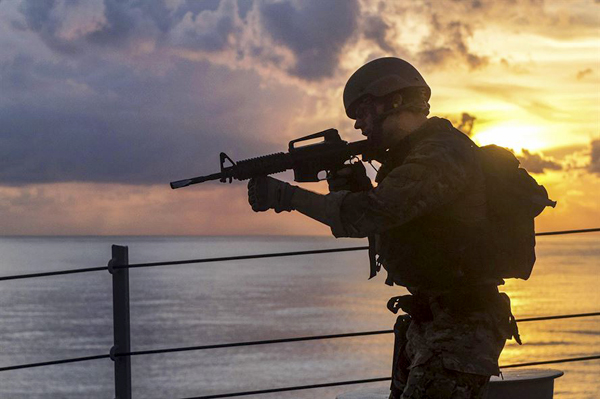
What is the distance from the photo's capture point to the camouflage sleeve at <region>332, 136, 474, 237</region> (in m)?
A: 3.32

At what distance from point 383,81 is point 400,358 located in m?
1.15

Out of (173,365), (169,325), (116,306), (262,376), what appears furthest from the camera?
(169,325)

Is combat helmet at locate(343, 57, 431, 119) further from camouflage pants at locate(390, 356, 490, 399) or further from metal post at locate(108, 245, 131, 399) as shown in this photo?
metal post at locate(108, 245, 131, 399)

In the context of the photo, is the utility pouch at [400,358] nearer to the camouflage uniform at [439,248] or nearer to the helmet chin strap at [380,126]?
the camouflage uniform at [439,248]

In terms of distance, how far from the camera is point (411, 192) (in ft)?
10.9

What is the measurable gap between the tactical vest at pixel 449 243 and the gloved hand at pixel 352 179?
14.7 inches

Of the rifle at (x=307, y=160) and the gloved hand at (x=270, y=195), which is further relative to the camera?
the rifle at (x=307, y=160)

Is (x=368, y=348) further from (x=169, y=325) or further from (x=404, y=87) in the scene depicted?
(x=404, y=87)

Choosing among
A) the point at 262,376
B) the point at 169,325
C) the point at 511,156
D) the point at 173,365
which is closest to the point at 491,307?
the point at 511,156

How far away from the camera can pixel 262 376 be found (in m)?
109

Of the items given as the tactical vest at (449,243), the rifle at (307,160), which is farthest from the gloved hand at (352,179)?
the tactical vest at (449,243)

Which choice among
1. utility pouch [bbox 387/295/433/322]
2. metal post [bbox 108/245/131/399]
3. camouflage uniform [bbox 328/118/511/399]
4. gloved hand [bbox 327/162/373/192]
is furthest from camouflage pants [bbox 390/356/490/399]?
metal post [bbox 108/245/131/399]

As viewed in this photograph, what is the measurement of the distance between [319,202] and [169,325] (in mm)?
142198

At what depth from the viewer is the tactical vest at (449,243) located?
345 cm
